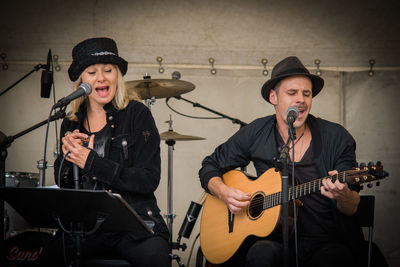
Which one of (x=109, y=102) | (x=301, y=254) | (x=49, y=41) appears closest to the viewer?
(x=301, y=254)

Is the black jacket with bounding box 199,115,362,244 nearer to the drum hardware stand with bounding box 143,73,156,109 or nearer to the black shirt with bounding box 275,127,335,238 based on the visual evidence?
the black shirt with bounding box 275,127,335,238

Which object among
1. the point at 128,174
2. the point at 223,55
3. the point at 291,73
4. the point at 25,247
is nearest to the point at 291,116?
the point at 291,73

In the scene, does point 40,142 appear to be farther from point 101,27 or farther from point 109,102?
point 109,102

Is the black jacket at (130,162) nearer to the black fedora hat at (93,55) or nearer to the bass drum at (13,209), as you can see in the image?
the black fedora hat at (93,55)

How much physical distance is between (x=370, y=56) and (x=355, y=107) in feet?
1.99

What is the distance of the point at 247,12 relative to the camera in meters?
5.66

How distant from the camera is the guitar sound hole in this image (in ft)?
10.8

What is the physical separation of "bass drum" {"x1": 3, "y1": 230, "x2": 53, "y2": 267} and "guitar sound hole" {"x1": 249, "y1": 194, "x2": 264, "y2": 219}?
5.94 ft

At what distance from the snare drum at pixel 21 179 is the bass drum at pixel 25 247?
0.45m

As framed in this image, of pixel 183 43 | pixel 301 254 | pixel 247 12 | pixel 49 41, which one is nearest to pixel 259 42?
pixel 247 12

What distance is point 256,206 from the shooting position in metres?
3.34

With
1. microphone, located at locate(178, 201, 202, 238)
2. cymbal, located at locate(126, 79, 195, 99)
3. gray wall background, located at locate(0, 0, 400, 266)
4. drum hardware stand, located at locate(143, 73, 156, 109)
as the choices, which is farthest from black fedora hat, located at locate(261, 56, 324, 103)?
gray wall background, located at locate(0, 0, 400, 266)

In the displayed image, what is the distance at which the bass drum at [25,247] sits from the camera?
4.11 meters

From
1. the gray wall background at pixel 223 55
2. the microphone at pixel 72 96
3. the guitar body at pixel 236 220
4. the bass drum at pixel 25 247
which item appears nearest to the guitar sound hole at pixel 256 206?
the guitar body at pixel 236 220
